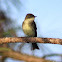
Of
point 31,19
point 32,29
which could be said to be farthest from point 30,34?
point 31,19

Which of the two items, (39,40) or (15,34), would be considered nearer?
(15,34)

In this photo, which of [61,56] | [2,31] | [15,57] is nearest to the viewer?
[15,57]

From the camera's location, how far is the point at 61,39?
2.44 ft

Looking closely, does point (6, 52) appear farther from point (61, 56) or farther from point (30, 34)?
point (30, 34)

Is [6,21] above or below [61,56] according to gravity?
above

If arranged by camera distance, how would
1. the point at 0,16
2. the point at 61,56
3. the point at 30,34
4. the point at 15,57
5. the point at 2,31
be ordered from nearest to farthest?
the point at 15,57, the point at 61,56, the point at 2,31, the point at 0,16, the point at 30,34

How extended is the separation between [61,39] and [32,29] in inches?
37.8

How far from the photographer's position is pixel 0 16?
0.74 m

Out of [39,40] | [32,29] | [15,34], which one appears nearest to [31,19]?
[32,29]

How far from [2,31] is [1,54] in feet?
0.60

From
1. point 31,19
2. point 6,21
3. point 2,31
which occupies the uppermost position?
point 31,19

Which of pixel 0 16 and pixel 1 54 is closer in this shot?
pixel 1 54

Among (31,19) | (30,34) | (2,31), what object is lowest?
(2,31)

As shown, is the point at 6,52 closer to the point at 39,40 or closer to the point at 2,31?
the point at 2,31
